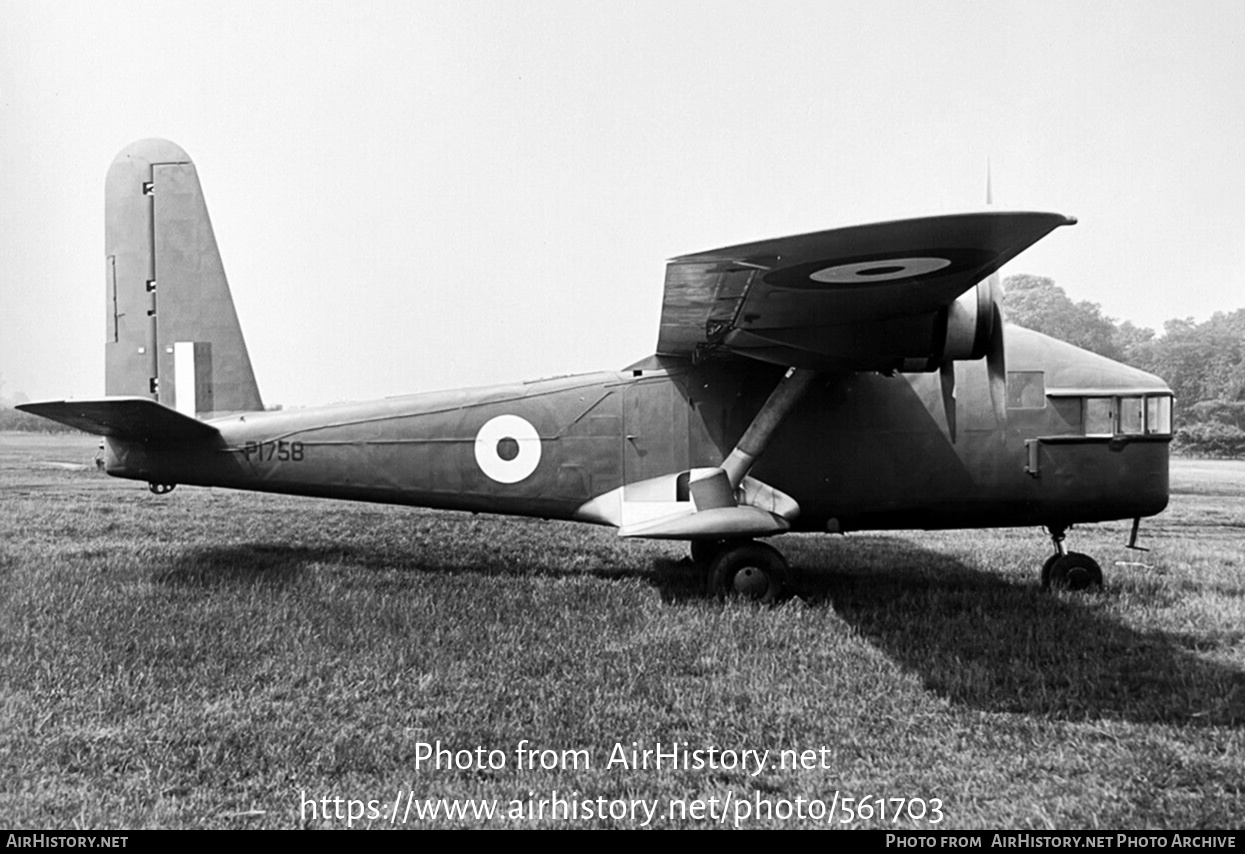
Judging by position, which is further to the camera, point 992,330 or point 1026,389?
point 1026,389

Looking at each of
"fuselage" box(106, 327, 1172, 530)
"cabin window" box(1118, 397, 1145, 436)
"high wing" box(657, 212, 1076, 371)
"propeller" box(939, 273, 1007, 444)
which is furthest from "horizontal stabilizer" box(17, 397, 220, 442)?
"cabin window" box(1118, 397, 1145, 436)

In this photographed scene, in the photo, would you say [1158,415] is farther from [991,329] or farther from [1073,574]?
[991,329]

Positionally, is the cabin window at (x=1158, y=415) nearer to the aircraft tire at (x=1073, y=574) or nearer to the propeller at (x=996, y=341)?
the aircraft tire at (x=1073, y=574)

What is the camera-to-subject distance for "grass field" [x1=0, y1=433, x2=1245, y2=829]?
335cm

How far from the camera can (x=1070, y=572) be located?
7215 mm

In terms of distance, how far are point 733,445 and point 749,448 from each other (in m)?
0.60

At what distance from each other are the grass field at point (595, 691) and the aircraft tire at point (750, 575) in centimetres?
30

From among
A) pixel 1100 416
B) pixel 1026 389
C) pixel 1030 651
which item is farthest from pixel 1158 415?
pixel 1030 651

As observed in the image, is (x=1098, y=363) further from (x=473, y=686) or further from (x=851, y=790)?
(x=473, y=686)

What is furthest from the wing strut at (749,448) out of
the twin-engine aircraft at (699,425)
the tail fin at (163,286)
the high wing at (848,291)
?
the tail fin at (163,286)

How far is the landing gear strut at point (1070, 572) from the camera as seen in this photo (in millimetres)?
7168

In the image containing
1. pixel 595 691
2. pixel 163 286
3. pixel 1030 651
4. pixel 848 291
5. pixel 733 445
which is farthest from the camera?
pixel 163 286

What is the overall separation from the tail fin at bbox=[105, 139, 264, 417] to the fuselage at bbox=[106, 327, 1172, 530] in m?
0.57

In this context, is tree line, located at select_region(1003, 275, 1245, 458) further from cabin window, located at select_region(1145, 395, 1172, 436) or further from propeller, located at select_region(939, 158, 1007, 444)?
propeller, located at select_region(939, 158, 1007, 444)
